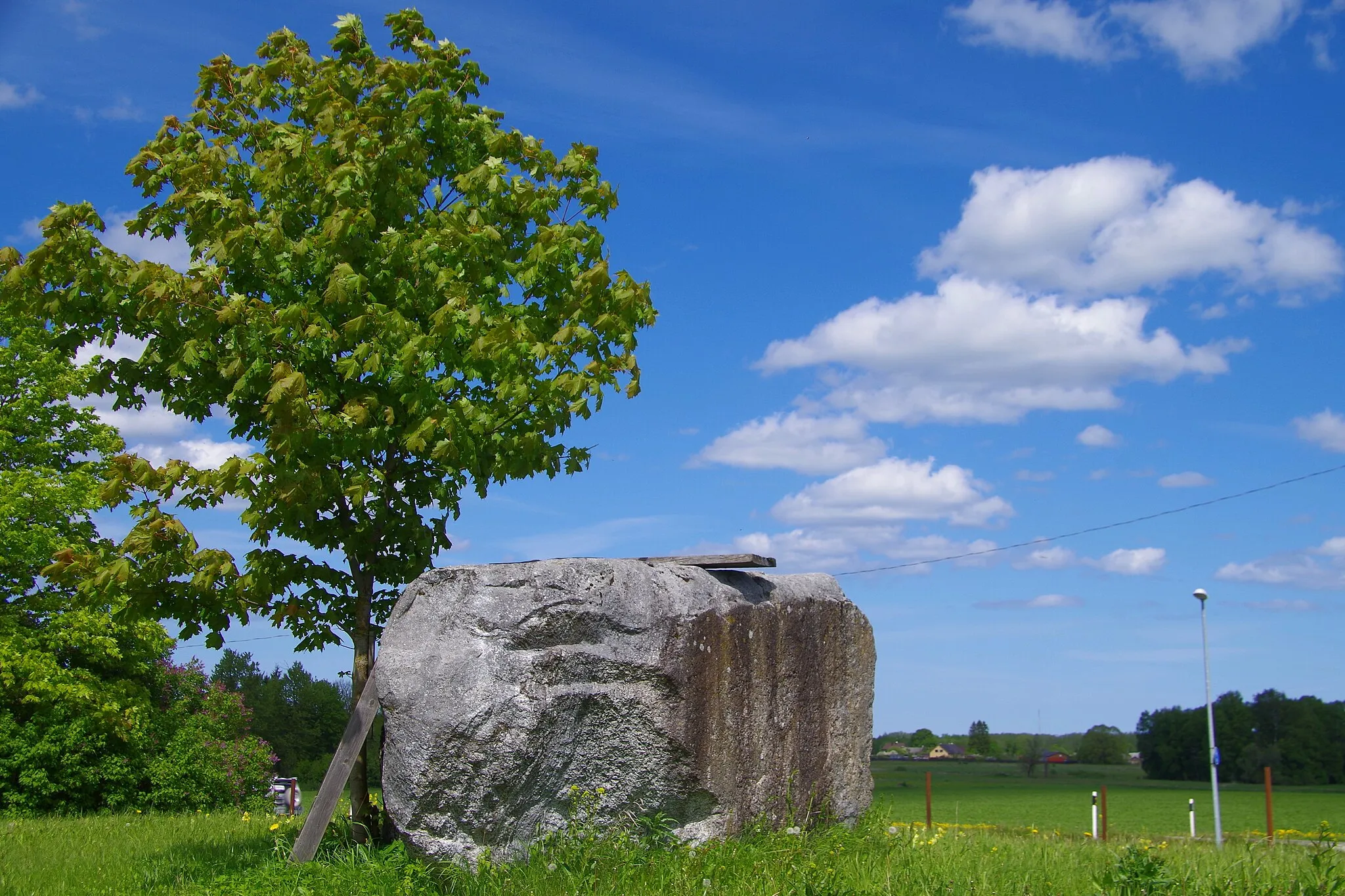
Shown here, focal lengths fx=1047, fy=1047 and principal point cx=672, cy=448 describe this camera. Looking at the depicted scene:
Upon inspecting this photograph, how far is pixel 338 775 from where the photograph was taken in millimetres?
8883

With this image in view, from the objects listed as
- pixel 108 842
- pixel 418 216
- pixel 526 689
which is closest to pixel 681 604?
pixel 526 689

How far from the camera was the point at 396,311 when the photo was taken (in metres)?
9.46

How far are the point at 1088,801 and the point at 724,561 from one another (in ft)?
174

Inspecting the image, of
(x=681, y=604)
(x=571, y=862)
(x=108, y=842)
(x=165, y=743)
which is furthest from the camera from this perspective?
(x=165, y=743)

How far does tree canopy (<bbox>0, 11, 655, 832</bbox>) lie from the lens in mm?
9523

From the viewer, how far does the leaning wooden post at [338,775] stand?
8742 millimetres

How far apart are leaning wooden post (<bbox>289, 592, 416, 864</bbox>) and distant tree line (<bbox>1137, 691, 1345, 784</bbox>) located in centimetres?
7586

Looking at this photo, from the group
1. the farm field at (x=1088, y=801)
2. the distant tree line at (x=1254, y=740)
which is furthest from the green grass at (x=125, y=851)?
the distant tree line at (x=1254, y=740)

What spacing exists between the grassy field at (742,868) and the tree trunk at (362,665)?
31 centimetres

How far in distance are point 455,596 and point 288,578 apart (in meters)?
2.78

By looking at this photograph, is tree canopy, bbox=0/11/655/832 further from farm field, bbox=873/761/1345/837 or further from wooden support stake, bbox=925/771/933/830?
farm field, bbox=873/761/1345/837

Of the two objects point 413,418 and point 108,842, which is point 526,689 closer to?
point 413,418

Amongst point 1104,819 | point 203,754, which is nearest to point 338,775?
point 203,754

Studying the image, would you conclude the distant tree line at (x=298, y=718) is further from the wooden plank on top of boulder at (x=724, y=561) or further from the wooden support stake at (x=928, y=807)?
the wooden plank on top of boulder at (x=724, y=561)
